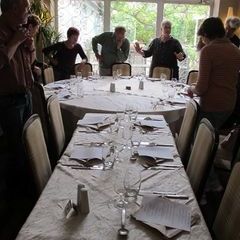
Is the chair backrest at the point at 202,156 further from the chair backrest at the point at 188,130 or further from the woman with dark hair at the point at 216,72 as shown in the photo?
the woman with dark hair at the point at 216,72

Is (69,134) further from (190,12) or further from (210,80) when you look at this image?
(190,12)

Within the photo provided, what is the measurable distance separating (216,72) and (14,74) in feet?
5.21

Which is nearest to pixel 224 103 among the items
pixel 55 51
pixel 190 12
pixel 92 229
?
pixel 92 229

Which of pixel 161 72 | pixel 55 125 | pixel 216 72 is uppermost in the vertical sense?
pixel 216 72

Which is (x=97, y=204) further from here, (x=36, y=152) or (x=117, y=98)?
(x=117, y=98)

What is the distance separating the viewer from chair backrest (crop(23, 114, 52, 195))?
1.77m

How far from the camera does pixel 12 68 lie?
101 inches

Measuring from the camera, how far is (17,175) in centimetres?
309

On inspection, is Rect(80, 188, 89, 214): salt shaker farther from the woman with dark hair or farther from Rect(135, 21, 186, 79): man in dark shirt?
Rect(135, 21, 186, 79): man in dark shirt

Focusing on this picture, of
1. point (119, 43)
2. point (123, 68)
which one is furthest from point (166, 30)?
point (123, 68)

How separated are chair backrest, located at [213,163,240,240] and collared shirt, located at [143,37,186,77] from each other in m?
4.21

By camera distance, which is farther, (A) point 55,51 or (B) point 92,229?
(A) point 55,51

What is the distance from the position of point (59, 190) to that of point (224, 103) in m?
1.79

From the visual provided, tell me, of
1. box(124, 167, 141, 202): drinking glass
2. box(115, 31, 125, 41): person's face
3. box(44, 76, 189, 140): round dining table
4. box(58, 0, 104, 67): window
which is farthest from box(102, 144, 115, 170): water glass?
box(58, 0, 104, 67): window
